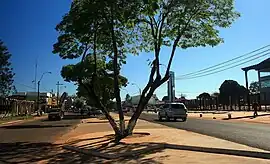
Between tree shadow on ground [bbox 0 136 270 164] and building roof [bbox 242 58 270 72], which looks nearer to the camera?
tree shadow on ground [bbox 0 136 270 164]

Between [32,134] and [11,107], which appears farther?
[11,107]

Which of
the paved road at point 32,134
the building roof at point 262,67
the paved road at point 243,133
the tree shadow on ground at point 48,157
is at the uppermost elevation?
the building roof at point 262,67

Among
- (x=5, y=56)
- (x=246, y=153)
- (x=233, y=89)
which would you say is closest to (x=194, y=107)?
(x=233, y=89)

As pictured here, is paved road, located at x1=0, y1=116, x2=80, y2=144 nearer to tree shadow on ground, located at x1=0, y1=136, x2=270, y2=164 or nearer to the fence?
tree shadow on ground, located at x1=0, y1=136, x2=270, y2=164

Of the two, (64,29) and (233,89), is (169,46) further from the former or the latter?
(233,89)

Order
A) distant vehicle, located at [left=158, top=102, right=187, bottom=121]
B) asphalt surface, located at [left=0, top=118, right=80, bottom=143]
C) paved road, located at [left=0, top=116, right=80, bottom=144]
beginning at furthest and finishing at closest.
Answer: distant vehicle, located at [left=158, top=102, right=187, bottom=121] → paved road, located at [left=0, top=116, right=80, bottom=144] → asphalt surface, located at [left=0, top=118, right=80, bottom=143]

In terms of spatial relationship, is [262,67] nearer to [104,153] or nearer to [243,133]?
[243,133]

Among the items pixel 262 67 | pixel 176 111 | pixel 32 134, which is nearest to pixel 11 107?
pixel 176 111

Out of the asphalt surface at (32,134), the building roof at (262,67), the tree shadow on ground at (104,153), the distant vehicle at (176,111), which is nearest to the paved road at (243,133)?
the tree shadow on ground at (104,153)

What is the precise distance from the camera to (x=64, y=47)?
1905 cm

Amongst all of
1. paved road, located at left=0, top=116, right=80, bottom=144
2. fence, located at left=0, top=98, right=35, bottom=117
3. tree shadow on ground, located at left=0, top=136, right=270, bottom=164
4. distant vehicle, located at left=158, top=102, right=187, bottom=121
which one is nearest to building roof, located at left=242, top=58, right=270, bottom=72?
distant vehicle, located at left=158, top=102, right=187, bottom=121

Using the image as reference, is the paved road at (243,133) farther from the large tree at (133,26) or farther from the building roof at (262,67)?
the building roof at (262,67)

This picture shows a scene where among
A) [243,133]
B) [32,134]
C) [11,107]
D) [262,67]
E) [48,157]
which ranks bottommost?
[48,157]

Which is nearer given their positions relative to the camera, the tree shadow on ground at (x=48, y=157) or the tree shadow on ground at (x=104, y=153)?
the tree shadow on ground at (x=104, y=153)
